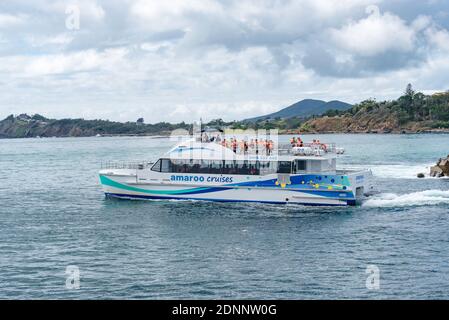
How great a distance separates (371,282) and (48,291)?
11842 millimetres

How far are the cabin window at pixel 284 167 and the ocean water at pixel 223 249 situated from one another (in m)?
2.55

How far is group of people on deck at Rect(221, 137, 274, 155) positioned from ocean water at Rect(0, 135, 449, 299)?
4.12 meters

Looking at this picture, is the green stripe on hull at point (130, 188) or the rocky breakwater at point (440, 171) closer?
the green stripe on hull at point (130, 188)

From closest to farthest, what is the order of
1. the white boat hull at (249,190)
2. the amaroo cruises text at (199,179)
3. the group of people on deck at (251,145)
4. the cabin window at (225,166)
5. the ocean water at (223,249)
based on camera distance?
1. the ocean water at (223,249)
2. the white boat hull at (249,190)
3. the cabin window at (225,166)
4. the amaroo cruises text at (199,179)
5. the group of people on deck at (251,145)

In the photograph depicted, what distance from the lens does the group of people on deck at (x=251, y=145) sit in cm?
4066

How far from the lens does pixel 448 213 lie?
35.3 meters

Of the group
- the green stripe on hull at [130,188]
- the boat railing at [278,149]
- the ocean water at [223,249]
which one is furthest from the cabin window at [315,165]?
the green stripe on hull at [130,188]

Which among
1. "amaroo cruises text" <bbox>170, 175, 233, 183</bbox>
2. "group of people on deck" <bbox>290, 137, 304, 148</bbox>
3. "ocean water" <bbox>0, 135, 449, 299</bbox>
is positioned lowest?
"ocean water" <bbox>0, 135, 449, 299</bbox>

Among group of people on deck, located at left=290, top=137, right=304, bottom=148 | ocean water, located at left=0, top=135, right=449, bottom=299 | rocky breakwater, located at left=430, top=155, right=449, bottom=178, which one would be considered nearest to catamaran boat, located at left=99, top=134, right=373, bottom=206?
group of people on deck, located at left=290, top=137, right=304, bottom=148

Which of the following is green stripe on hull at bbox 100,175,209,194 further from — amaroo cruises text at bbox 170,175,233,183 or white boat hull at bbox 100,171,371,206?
amaroo cruises text at bbox 170,175,233,183

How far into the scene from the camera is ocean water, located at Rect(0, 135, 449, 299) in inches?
851

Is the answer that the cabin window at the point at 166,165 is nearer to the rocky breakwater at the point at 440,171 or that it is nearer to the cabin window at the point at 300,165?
the cabin window at the point at 300,165

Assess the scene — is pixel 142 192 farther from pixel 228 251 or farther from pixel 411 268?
pixel 411 268
